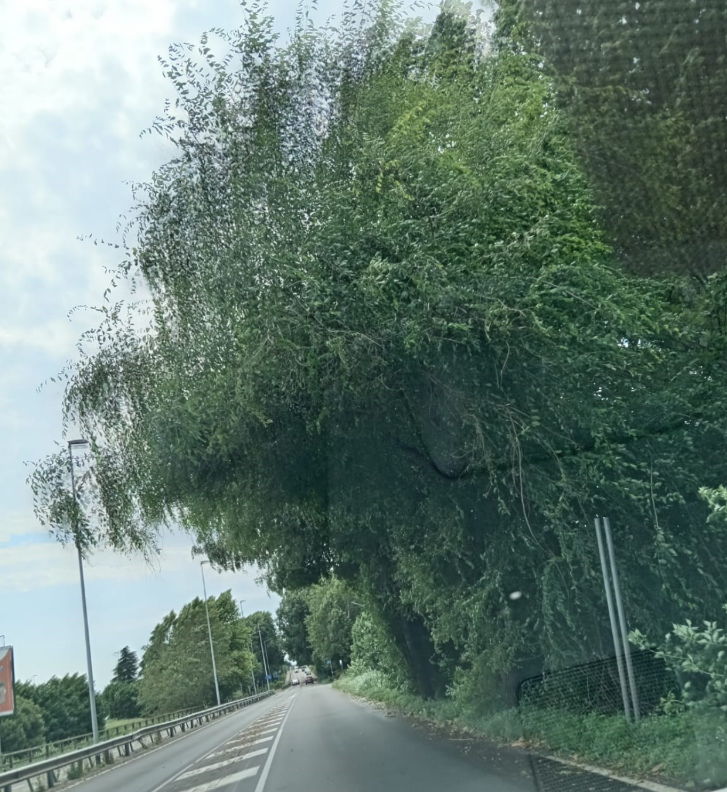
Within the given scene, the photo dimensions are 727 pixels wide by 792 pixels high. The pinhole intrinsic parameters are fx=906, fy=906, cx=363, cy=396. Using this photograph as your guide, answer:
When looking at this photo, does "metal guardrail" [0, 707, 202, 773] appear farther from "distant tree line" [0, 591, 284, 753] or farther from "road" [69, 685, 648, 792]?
"distant tree line" [0, 591, 284, 753]

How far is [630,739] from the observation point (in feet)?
31.9

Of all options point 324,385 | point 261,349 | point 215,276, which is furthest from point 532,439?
point 215,276

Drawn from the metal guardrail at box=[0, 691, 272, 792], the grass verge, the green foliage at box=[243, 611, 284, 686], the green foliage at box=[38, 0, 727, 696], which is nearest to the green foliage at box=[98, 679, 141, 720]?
the green foliage at box=[243, 611, 284, 686]

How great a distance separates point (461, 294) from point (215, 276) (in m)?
3.26

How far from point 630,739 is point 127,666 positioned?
12353 centimetres

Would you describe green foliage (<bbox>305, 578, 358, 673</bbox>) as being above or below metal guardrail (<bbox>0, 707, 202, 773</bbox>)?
above

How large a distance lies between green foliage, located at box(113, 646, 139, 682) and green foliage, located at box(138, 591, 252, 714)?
1457 inches

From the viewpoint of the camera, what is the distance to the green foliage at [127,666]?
4779 inches

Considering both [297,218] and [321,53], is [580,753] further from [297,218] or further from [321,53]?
[321,53]

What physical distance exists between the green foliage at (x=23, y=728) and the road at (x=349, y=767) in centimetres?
3801

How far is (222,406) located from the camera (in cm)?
1208

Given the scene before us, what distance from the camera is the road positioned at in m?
10.2

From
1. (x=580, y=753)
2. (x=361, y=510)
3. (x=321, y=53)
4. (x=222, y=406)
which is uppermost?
(x=321, y=53)

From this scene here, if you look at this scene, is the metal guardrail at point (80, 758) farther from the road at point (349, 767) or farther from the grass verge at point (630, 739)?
the grass verge at point (630, 739)
